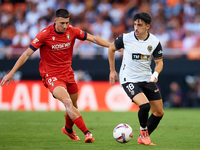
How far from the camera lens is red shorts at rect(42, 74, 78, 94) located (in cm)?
702

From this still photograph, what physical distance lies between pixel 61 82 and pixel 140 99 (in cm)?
162

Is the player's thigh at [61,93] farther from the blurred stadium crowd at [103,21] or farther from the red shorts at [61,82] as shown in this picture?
the blurred stadium crowd at [103,21]

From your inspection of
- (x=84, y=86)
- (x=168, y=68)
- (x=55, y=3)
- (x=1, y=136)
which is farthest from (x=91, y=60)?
(x=1, y=136)

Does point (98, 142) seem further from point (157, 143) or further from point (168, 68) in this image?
point (168, 68)

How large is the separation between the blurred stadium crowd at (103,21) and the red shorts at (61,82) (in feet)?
29.4

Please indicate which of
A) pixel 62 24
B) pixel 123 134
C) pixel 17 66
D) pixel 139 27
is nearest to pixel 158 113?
pixel 123 134

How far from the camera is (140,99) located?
6.63 metres

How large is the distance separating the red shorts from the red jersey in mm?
93

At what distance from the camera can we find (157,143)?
22.8ft

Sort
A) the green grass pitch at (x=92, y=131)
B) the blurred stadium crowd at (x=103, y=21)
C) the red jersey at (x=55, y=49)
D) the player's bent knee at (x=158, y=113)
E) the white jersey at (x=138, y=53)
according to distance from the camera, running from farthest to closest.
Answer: the blurred stadium crowd at (x=103, y=21)
the red jersey at (x=55, y=49)
the player's bent knee at (x=158, y=113)
the white jersey at (x=138, y=53)
the green grass pitch at (x=92, y=131)

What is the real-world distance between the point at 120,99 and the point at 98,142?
7.84 metres

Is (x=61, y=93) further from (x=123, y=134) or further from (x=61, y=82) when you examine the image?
(x=123, y=134)

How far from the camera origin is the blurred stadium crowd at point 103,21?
16.5 meters

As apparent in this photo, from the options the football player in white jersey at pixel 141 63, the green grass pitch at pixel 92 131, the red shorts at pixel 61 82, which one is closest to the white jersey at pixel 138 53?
the football player in white jersey at pixel 141 63
